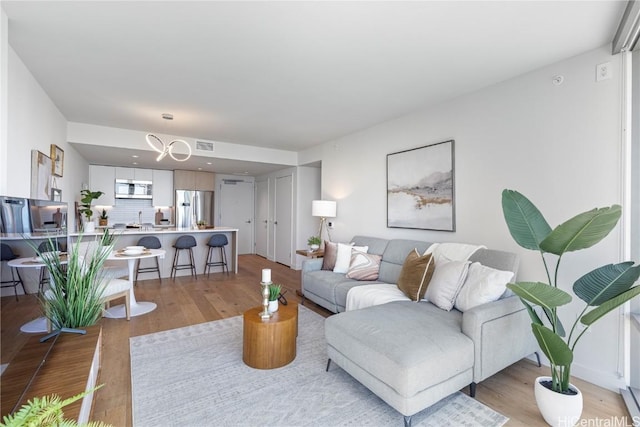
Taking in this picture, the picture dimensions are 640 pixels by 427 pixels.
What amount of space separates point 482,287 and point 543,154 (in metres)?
1.30

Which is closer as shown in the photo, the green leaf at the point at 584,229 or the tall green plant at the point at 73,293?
the green leaf at the point at 584,229

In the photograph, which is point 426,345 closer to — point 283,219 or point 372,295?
point 372,295

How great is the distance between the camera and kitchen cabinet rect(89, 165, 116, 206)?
6438 millimetres

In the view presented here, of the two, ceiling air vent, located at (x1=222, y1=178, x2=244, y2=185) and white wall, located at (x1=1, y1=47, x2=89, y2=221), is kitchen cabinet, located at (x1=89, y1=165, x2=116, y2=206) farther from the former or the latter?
white wall, located at (x1=1, y1=47, x2=89, y2=221)

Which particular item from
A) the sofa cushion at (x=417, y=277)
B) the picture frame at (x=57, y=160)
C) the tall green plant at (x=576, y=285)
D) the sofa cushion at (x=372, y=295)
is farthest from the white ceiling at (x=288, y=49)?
the sofa cushion at (x=372, y=295)

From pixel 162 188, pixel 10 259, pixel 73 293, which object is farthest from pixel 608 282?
pixel 162 188

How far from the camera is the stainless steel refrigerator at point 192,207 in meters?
7.17

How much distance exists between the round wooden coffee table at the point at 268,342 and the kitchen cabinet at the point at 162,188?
18.8 ft

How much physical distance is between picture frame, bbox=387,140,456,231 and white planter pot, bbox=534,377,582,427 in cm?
174

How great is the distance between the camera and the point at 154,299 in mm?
4172

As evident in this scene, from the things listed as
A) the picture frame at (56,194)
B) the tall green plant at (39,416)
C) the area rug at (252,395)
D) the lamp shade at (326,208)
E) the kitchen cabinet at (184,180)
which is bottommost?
the area rug at (252,395)

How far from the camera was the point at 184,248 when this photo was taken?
17.4 ft

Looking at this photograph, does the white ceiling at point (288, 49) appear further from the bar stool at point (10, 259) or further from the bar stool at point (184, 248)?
the bar stool at point (184, 248)

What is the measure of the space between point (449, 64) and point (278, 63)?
145cm
